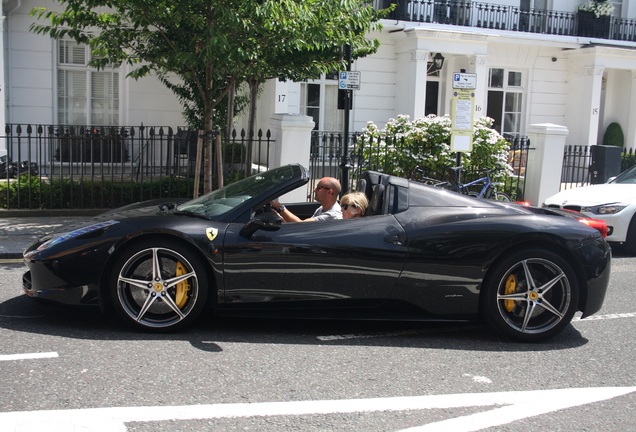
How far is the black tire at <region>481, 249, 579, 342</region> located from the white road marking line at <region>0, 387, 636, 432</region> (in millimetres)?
972

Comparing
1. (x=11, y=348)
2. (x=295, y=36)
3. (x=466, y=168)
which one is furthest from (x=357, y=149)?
(x=11, y=348)

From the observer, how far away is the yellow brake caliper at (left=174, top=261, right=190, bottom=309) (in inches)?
211

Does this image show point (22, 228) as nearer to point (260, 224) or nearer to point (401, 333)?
point (260, 224)

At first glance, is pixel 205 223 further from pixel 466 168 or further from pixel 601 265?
pixel 466 168

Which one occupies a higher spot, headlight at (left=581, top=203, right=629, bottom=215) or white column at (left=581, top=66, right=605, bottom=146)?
white column at (left=581, top=66, right=605, bottom=146)

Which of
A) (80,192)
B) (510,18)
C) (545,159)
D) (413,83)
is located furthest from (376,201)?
(510,18)

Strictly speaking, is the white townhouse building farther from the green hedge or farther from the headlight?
the headlight

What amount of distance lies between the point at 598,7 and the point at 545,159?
11.8m

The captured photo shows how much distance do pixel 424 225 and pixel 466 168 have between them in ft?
25.9

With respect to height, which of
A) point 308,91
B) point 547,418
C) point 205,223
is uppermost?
point 308,91

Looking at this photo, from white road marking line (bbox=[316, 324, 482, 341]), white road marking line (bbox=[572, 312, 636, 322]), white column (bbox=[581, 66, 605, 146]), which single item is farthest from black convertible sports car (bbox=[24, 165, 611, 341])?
white column (bbox=[581, 66, 605, 146])

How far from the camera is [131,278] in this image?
5336 millimetres

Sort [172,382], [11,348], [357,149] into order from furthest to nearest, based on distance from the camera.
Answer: [357,149] → [11,348] → [172,382]

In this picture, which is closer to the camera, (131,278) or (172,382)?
(172,382)
